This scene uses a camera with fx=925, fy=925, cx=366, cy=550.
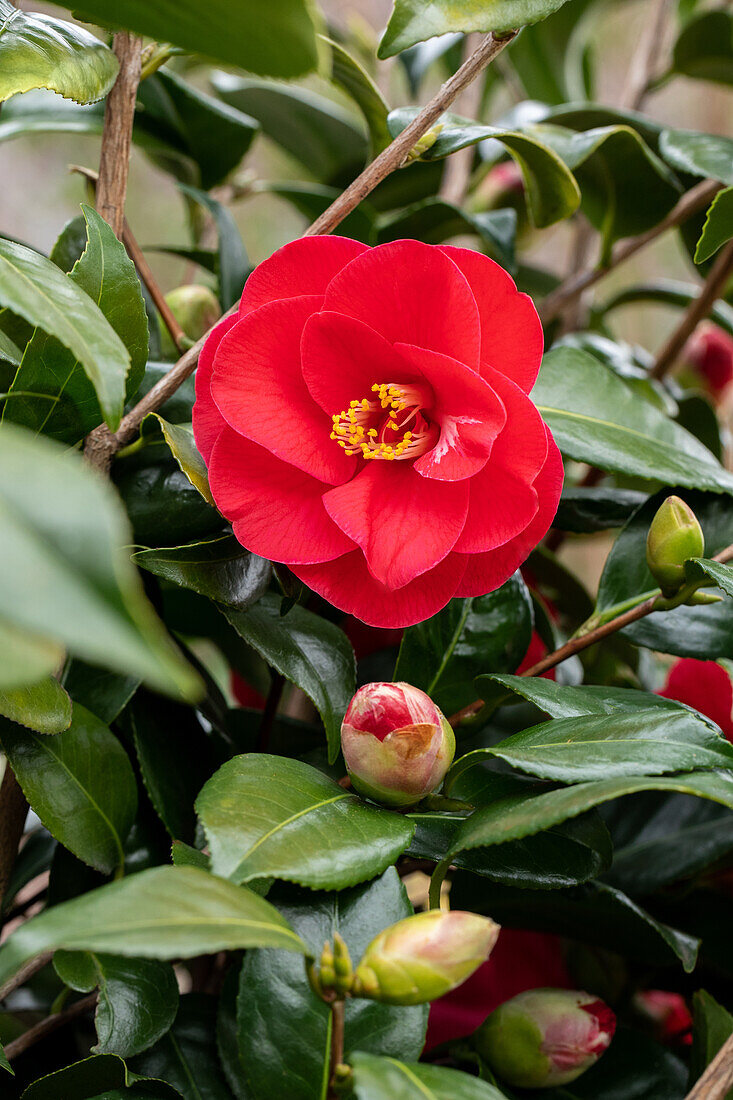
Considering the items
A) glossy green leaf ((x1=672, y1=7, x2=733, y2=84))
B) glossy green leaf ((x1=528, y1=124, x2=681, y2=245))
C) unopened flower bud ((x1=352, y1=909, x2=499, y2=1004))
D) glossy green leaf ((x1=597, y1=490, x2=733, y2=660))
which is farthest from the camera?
glossy green leaf ((x1=672, y1=7, x2=733, y2=84))

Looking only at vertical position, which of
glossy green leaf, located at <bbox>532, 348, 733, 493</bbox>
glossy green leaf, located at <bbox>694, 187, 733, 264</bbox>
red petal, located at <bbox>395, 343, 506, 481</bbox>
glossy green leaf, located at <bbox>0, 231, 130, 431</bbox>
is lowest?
glossy green leaf, located at <bbox>532, 348, 733, 493</bbox>

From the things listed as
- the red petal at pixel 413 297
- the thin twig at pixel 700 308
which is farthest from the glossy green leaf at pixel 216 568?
the thin twig at pixel 700 308

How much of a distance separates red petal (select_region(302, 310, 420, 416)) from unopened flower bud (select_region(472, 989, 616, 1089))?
0.97 feet

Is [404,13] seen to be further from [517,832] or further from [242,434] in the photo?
[517,832]

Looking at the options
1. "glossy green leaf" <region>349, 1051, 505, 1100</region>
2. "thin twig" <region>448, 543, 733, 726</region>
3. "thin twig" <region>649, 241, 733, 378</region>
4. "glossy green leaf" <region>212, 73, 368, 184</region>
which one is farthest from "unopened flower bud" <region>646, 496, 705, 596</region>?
"glossy green leaf" <region>212, 73, 368, 184</region>

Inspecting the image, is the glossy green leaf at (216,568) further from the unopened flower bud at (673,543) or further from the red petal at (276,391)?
the unopened flower bud at (673,543)

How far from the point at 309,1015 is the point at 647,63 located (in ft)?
2.94

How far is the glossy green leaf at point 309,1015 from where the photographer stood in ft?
1.10

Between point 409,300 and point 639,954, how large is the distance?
0.37 meters

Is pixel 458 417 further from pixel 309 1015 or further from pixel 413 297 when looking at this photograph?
pixel 309 1015

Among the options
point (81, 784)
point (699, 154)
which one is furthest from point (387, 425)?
point (699, 154)

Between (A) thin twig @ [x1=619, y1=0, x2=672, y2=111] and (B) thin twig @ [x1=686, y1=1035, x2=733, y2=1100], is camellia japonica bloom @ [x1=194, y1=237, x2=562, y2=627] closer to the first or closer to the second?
(B) thin twig @ [x1=686, y1=1035, x2=733, y2=1100]

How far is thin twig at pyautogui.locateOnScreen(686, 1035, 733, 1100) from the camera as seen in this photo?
0.32m

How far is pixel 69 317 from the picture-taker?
0.33 metres
